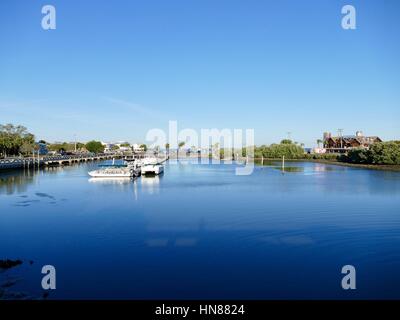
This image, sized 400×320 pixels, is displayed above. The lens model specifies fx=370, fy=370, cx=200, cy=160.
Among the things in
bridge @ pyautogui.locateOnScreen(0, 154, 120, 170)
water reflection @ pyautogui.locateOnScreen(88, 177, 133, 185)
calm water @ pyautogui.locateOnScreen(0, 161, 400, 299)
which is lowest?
calm water @ pyautogui.locateOnScreen(0, 161, 400, 299)

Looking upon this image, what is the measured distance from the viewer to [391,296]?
7.13 metres

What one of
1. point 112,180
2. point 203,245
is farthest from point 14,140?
point 203,245

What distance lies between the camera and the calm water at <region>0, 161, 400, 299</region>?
7512 millimetres

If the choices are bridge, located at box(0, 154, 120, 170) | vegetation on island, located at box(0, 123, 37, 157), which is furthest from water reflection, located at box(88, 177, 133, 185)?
vegetation on island, located at box(0, 123, 37, 157)

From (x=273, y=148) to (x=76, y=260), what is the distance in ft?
221

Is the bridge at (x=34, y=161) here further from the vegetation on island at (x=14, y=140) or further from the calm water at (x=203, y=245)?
the calm water at (x=203, y=245)

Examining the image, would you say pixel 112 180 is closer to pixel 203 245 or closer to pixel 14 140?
pixel 203 245

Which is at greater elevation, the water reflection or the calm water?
the water reflection

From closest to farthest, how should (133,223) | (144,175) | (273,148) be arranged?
(133,223) < (144,175) < (273,148)

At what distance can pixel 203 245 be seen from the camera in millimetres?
10570

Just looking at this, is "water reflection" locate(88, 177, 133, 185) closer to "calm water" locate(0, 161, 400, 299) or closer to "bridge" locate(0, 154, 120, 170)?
"calm water" locate(0, 161, 400, 299)

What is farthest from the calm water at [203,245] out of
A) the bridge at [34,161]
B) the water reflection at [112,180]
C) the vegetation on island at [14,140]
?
the vegetation on island at [14,140]
